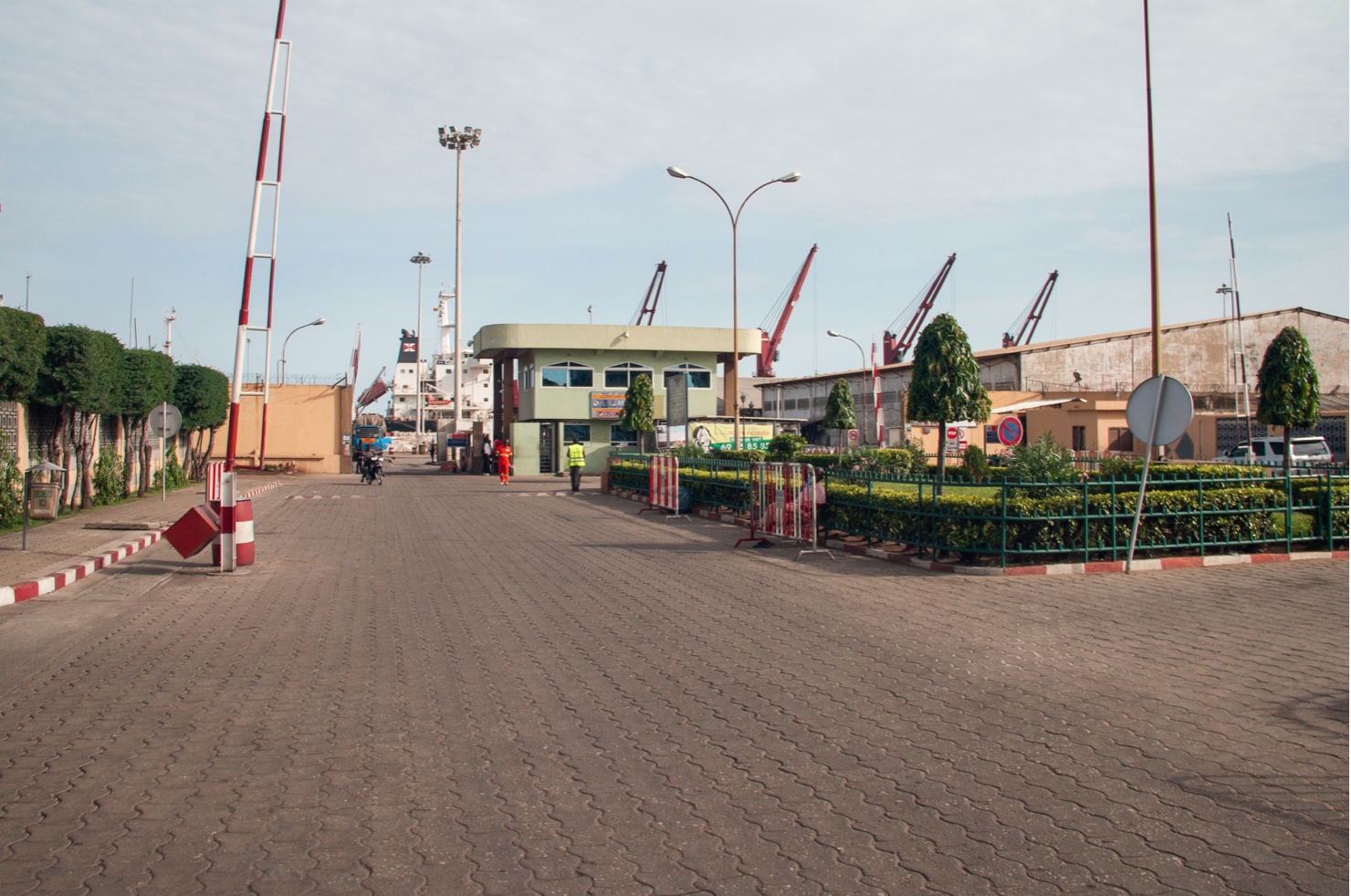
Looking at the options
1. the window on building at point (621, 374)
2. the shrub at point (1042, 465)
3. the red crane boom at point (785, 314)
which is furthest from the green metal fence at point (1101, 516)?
the red crane boom at point (785, 314)

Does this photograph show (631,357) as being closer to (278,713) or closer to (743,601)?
(743,601)

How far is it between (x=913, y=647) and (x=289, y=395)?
47029mm

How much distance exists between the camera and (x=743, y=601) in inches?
415

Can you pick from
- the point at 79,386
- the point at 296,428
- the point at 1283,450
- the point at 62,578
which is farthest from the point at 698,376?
the point at 62,578

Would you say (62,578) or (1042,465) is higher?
(1042,465)

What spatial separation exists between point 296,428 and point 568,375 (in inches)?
564

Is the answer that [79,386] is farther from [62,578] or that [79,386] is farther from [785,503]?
[785,503]

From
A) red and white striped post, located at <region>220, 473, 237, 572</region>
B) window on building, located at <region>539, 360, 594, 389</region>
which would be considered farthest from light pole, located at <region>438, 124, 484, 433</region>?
red and white striped post, located at <region>220, 473, 237, 572</region>

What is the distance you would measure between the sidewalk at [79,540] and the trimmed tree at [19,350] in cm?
249

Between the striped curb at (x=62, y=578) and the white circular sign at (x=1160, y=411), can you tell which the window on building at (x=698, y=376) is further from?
the white circular sign at (x=1160, y=411)

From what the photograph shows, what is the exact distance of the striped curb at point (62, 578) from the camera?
10.7 m

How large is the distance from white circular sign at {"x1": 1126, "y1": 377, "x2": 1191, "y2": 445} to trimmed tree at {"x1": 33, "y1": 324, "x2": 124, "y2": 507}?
18.6 m

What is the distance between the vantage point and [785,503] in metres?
15.1

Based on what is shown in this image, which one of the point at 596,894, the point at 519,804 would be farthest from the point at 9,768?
the point at 596,894
